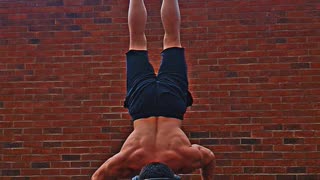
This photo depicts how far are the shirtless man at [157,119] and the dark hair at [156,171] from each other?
0.09 m

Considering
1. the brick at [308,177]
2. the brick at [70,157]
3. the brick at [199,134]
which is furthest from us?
the brick at [70,157]

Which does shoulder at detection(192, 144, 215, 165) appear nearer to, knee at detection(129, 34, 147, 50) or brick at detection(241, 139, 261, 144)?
knee at detection(129, 34, 147, 50)

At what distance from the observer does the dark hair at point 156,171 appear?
8.91ft

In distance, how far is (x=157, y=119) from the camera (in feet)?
10.0

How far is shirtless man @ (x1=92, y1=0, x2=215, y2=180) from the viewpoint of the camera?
300 centimetres

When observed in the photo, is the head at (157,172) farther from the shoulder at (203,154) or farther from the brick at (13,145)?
the brick at (13,145)

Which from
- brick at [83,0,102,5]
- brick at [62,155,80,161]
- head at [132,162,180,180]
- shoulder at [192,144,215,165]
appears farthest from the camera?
brick at [83,0,102,5]

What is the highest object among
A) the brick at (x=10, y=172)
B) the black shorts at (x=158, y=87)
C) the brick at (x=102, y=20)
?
the brick at (x=102, y=20)

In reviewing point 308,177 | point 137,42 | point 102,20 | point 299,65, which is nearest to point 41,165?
point 102,20

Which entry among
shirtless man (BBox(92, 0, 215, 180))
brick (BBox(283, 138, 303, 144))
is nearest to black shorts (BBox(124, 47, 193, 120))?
shirtless man (BBox(92, 0, 215, 180))

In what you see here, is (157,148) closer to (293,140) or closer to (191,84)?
(191,84)

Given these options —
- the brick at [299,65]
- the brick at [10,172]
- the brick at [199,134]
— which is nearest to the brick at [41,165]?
the brick at [10,172]

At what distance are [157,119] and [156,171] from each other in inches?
16.2

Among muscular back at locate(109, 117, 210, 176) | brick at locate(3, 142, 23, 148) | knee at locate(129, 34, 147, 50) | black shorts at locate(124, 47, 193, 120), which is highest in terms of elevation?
knee at locate(129, 34, 147, 50)
